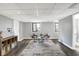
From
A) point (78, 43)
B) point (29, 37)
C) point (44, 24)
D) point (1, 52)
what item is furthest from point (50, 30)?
point (1, 52)

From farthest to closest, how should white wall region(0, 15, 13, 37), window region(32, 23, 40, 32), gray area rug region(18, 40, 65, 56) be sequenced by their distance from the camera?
window region(32, 23, 40, 32) < white wall region(0, 15, 13, 37) < gray area rug region(18, 40, 65, 56)

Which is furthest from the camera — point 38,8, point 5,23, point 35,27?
point 35,27

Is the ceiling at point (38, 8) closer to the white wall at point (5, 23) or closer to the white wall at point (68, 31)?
the white wall at point (68, 31)

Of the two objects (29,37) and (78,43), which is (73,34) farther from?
(29,37)

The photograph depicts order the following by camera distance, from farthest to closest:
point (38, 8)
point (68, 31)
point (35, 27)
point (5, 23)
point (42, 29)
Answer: point (35, 27)
point (42, 29)
point (5, 23)
point (68, 31)
point (38, 8)

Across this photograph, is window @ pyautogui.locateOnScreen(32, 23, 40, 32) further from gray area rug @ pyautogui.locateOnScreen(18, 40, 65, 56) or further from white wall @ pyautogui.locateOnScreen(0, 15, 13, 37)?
gray area rug @ pyautogui.locateOnScreen(18, 40, 65, 56)

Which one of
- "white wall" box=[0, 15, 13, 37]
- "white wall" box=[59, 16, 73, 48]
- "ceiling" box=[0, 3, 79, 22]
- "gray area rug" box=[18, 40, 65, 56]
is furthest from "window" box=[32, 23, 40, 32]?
"ceiling" box=[0, 3, 79, 22]

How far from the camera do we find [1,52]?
5.54 meters

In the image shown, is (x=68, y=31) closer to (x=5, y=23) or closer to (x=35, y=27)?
(x=5, y=23)

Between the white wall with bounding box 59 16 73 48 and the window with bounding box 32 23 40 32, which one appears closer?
the white wall with bounding box 59 16 73 48


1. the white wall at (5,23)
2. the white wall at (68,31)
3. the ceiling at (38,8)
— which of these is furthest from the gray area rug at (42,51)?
the white wall at (5,23)

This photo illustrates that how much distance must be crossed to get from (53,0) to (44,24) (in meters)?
13.8

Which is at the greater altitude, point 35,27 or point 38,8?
point 38,8

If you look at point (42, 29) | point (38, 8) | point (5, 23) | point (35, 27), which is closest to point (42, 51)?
point (38, 8)
